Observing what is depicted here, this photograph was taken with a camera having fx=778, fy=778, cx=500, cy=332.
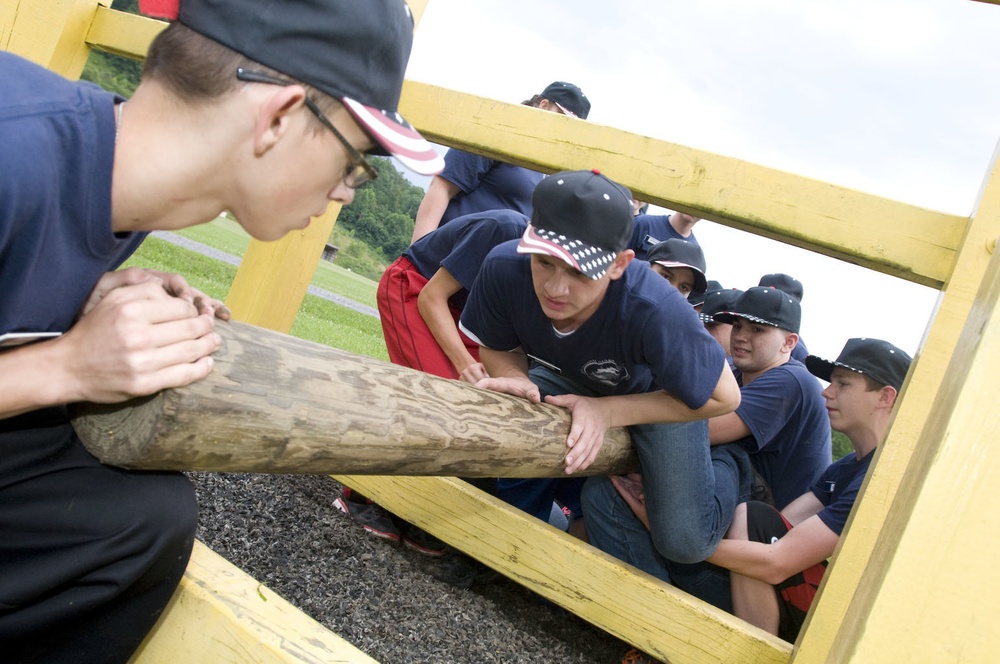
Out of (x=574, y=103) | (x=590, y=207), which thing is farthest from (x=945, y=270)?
(x=574, y=103)

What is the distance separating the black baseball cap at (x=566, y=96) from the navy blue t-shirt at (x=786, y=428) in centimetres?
164

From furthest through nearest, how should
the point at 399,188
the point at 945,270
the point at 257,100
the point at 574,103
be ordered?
the point at 399,188 < the point at 574,103 < the point at 945,270 < the point at 257,100

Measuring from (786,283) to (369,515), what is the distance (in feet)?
8.20

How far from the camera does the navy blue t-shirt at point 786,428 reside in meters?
3.01

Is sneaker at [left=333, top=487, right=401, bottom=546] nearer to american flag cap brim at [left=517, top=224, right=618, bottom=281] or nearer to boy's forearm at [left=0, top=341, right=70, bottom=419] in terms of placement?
american flag cap brim at [left=517, top=224, right=618, bottom=281]

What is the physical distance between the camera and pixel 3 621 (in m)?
1.11

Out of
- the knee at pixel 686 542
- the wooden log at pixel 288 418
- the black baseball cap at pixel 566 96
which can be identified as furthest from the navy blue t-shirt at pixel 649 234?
the wooden log at pixel 288 418

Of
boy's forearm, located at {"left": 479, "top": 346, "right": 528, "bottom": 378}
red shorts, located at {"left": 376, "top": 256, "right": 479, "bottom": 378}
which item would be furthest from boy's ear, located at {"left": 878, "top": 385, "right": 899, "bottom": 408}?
red shorts, located at {"left": 376, "top": 256, "right": 479, "bottom": 378}

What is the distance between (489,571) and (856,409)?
1.63 metres

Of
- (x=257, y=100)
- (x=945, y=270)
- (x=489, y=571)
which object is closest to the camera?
(x=257, y=100)

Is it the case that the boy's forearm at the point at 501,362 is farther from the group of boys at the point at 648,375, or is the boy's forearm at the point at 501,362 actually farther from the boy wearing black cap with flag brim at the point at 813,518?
the boy wearing black cap with flag brim at the point at 813,518

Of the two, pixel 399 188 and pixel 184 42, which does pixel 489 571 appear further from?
pixel 399 188

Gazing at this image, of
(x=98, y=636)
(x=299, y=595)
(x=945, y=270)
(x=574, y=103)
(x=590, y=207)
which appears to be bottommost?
(x=299, y=595)

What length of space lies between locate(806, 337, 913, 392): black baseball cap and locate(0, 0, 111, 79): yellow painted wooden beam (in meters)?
3.53
